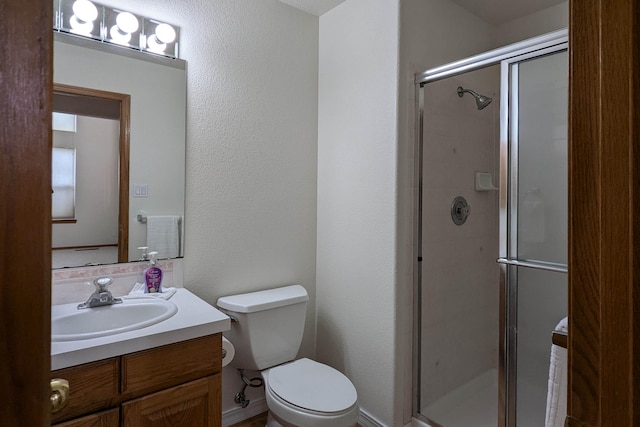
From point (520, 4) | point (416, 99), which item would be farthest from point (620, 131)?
point (520, 4)

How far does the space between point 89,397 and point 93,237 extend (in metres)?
0.75

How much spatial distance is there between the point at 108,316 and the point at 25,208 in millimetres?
1323

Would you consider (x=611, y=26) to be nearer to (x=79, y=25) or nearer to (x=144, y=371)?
(x=144, y=371)

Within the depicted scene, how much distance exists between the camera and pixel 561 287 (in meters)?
1.87

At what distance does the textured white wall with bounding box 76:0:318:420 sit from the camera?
73.4 inches

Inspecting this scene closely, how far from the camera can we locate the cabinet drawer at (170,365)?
3.92ft

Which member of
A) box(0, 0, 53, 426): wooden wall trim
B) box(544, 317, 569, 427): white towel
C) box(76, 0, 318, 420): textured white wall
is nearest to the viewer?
box(0, 0, 53, 426): wooden wall trim

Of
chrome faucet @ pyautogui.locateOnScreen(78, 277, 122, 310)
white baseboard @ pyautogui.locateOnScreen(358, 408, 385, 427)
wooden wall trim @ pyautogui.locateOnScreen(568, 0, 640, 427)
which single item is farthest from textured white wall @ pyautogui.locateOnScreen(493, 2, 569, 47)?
chrome faucet @ pyautogui.locateOnScreen(78, 277, 122, 310)

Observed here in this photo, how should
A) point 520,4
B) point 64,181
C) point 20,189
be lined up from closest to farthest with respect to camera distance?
point 20,189
point 64,181
point 520,4

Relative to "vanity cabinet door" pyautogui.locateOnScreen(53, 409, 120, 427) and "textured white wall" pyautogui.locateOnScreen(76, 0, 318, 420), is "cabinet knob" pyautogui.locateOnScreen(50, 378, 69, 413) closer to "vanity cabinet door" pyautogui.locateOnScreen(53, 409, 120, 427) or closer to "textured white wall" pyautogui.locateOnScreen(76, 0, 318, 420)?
"vanity cabinet door" pyautogui.locateOnScreen(53, 409, 120, 427)

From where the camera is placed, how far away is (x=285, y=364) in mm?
1892

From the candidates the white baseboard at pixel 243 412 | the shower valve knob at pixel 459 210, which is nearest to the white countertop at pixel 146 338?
the white baseboard at pixel 243 412

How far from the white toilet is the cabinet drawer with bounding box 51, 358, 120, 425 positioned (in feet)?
2.19

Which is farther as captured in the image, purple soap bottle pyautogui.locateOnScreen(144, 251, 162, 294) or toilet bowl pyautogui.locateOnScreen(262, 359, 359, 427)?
purple soap bottle pyautogui.locateOnScreen(144, 251, 162, 294)
